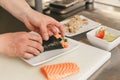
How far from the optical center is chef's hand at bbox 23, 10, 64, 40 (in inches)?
35.0

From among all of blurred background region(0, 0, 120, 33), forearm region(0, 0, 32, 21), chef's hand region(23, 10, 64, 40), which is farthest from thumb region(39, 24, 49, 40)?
blurred background region(0, 0, 120, 33)

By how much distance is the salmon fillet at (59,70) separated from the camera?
2.35 feet

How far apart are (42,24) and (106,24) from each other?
13.6 inches

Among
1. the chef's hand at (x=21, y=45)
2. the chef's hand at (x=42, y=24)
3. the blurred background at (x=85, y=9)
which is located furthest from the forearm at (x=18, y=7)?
the blurred background at (x=85, y=9)

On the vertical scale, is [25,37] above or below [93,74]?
above

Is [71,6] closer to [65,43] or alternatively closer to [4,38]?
[65,43]

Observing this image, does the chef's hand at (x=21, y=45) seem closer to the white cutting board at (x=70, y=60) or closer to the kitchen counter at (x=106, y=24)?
the white cutting board at (x=70, y=60)

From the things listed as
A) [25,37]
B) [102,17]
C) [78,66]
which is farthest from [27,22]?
[102,17]

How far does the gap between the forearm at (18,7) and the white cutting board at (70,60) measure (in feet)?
0.68

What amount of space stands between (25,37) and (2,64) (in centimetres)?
13

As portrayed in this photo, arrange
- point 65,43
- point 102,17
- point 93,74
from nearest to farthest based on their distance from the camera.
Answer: point 93,74, point 65,43, point 102,17

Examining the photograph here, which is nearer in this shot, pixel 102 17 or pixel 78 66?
pixel 78 66

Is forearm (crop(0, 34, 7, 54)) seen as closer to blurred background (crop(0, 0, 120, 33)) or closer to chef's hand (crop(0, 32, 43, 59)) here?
chef's hand (crop(0, 32, 43, 59))

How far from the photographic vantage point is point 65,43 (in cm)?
88
